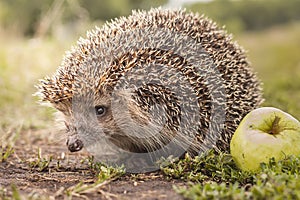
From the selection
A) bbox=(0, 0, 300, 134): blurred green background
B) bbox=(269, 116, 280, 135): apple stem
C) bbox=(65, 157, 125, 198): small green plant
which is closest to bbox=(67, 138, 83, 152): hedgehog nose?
bbox=(65, 157, 125, 198): small green plant

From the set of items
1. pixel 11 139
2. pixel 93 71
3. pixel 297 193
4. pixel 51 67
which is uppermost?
pixel 51 67

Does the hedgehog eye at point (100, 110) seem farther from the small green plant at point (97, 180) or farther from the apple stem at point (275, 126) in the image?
the apple stem at point (275, 126)

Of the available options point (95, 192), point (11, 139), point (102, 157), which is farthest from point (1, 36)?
point (95, 192)

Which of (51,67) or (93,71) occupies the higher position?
(51,67)

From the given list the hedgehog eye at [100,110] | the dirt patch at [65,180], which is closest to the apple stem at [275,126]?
the dirt patch at [65,180]

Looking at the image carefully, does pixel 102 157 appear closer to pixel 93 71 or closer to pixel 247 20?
pixel 93 71

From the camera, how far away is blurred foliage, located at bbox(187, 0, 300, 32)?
74.9 ft

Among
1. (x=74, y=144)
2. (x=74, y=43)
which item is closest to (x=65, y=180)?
(x=74, y=144)

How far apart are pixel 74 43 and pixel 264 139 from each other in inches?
395

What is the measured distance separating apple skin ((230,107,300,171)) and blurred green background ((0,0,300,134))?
2.50m

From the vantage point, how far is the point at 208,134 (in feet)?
17.1

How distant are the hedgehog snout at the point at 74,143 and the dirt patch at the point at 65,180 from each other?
26 cm

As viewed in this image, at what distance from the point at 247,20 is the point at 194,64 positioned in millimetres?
19696

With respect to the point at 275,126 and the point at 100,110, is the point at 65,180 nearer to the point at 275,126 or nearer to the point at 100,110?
the point at 100,110
